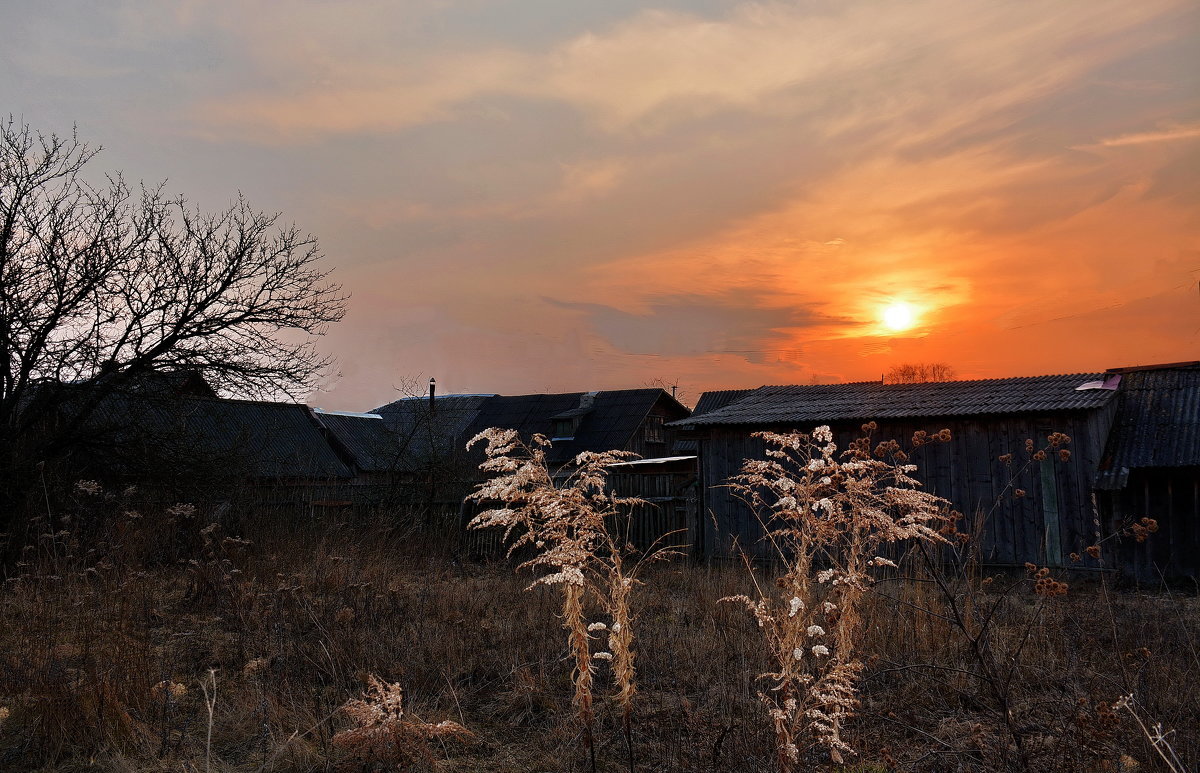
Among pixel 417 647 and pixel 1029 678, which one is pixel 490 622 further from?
pixel 1029 678

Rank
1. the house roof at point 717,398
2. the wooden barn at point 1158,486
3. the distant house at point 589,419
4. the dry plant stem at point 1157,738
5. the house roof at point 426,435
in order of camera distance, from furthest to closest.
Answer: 1. the distant house at point 589,419
2. the house roof at point 717,398
3. the house roof at point 426,435
4. the wooden barn at point 1158,486
5. the dry plant stem at point 1157,738

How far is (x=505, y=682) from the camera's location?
5508 millimetres

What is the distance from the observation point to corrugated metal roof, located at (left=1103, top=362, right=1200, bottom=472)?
43.6 ft

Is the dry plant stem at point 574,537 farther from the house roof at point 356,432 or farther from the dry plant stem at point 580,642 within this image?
the house roof at point 356,432

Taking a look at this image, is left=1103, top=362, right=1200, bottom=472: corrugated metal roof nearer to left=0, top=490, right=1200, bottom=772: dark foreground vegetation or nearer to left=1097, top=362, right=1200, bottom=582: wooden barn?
left=1097, top=362, right=1200, bottom=582: wooden barn

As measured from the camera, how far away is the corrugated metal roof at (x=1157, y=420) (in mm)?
13281

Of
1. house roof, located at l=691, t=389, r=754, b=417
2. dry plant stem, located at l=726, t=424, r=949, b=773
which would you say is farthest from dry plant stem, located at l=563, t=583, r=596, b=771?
house roof, located at l=691, t=389, r=754, b=417

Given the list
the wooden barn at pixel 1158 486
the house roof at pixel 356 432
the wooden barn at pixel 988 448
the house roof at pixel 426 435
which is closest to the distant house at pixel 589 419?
the house roof at pixel 356 432

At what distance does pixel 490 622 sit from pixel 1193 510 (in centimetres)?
1192

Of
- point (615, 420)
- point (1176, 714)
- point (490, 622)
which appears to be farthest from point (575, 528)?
point (615, 420)

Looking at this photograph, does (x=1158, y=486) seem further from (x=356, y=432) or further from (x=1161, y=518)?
(x=356, y=432)

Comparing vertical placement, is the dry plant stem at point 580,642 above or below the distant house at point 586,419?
below

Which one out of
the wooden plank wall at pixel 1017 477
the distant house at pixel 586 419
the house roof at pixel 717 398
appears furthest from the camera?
the distant house at pixel 586 419

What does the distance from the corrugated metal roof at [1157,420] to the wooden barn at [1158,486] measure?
13 mm
